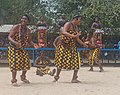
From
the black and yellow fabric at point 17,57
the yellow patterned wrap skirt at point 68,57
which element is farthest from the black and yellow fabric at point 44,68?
the black and yellow fabric at point 17,57

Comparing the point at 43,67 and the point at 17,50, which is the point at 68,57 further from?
the point at 43,67

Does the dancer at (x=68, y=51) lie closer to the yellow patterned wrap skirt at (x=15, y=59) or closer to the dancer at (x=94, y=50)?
the yellow patterned wrap skirt at (x=15, y=59)

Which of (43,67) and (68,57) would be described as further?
(43,67)

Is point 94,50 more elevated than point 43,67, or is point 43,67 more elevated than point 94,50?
point 94,50

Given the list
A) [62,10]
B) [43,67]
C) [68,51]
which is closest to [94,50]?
[43,67]

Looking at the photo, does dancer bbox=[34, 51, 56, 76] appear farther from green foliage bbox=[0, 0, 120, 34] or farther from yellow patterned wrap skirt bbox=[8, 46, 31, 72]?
green foliage bbox=[0, 0, 120, 34]

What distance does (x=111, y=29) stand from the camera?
22.0m

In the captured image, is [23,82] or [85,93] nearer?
[85,93]

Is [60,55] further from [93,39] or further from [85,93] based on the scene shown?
[93,39]

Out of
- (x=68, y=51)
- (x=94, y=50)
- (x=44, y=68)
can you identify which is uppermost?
(x=68, y=51)

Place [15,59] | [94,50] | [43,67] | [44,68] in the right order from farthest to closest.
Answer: [94,50] < [43,67] < [44,68] < [15,59]

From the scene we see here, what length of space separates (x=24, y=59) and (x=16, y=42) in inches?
19.8

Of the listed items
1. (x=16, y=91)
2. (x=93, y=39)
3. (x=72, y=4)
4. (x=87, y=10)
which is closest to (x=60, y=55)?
(x=16, y=91)

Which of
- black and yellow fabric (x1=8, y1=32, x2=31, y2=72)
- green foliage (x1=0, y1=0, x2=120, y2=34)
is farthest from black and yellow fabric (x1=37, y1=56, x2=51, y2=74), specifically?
green foliage (x1=0, y1=0, x2=120, y2=34)
